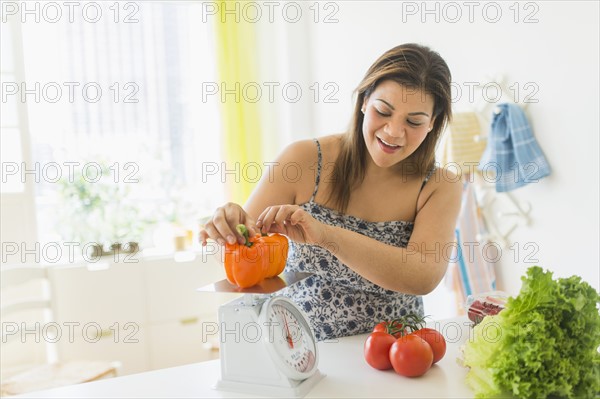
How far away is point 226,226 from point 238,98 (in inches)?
121

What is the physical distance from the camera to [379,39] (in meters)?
3.14

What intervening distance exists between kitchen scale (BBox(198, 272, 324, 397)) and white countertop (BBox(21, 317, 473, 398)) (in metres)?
0.03

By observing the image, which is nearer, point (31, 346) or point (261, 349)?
point (261, 349)

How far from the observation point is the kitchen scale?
1168 mm

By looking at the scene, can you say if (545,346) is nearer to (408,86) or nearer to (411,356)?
(411,356)

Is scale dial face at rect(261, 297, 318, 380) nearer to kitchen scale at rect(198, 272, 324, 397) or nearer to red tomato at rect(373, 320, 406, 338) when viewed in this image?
kitchen scale at rect(198, 272, 324, 397)

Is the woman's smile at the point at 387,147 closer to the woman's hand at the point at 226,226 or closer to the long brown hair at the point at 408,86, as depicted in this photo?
the long brown hair at the point at 408,86

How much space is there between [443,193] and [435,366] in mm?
585

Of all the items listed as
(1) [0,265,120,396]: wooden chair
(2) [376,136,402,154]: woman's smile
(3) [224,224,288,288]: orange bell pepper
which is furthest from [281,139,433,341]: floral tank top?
(1) [0,265,120,396]: wooden chair

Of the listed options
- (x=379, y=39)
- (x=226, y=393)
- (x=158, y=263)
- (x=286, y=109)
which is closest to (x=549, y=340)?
(x=226, y=393)

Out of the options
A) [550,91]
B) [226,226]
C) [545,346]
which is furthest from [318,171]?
[550,91]

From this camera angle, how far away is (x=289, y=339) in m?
1.24

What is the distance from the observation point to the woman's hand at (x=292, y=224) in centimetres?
135

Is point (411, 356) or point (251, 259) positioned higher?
point (251, 259)
